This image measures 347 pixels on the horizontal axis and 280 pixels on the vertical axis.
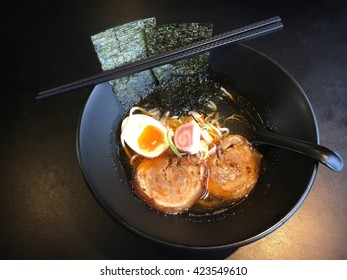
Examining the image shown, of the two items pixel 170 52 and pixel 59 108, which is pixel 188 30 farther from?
pixel 59 108

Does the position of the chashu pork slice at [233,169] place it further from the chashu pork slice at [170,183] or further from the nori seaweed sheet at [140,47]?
the nori seaweed sheet at [140,47]

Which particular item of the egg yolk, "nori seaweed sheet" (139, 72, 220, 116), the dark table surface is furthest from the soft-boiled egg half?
the dark table surface

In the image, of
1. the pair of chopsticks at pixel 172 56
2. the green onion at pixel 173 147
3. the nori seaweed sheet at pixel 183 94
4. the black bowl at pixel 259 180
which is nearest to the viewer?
the black bowl at pixel 259 180

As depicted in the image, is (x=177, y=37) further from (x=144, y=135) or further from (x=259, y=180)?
(x=259, y=180)

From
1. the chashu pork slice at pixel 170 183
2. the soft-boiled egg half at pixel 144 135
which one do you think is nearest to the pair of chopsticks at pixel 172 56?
the soft-boiled egg half at pixel 144 135

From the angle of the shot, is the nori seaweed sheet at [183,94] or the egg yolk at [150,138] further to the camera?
the nori seaweed sheet at [183,94]

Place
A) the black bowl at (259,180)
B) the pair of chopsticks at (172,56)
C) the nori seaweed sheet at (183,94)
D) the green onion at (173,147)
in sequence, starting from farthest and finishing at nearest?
the nori seaweed sheet at (183,94) < the green onion at (173,147) < the pair of chopsticks at (172,56) < the black bowl at (259,180)

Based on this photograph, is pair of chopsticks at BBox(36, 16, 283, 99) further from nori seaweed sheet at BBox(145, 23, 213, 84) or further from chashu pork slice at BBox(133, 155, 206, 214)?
chashu pork slice at BBox(133, 155, 206, 214)

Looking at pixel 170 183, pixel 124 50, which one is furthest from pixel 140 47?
pixel 170 183
